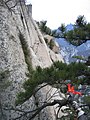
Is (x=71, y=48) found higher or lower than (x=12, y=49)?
lower

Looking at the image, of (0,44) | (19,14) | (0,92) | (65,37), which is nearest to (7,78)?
(0,92)

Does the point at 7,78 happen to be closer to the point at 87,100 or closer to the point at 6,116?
the point at 6,116

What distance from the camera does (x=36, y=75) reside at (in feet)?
27.9

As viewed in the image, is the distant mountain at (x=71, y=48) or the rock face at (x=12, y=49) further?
the distant mountain at (x=71, y=48)

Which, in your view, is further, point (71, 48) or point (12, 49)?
point (71, 48)

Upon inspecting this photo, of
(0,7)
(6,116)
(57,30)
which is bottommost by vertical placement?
(6,116)

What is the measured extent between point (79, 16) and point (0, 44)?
276 cm

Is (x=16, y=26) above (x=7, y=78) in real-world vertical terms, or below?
above

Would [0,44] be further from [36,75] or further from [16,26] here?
[36,75]

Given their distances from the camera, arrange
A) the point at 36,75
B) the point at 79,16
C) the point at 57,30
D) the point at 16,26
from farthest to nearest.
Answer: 1. the point at 16,26
2. the point at 57,30
3. the point at 79,16
4. the point at 36,75

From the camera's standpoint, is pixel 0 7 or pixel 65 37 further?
pixel 0 7

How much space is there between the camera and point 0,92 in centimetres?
1092

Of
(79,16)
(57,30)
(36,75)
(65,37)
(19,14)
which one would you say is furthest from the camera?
(19,14)

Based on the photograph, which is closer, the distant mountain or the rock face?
the rock face
